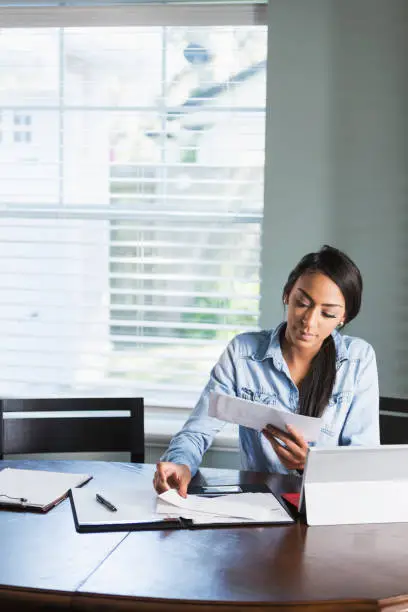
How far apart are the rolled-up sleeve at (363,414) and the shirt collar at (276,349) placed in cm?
6

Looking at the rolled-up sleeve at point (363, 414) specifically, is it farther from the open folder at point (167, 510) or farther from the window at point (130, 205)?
the window at point (130, 205)

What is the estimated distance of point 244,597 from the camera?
1.38 meters

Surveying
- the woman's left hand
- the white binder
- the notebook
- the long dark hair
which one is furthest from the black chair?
the notebook

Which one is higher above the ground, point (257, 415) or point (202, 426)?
point (257, 415)

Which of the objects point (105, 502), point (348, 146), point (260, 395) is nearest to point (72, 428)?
point (260, 395)

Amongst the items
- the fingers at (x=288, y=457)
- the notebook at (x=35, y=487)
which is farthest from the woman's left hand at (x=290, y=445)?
the notebook at (x=35, y=487)

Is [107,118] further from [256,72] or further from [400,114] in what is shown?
[400,114]

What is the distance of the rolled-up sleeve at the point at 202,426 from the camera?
Answer: 7.02 ft

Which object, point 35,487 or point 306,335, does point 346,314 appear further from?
point 35,487

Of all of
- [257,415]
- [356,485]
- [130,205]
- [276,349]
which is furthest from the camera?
[130,205]

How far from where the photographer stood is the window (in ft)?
10.5

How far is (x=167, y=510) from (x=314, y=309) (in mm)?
764

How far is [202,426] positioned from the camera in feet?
7.43

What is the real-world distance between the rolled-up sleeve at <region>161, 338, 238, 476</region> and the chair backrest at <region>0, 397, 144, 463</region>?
331 millimetres
